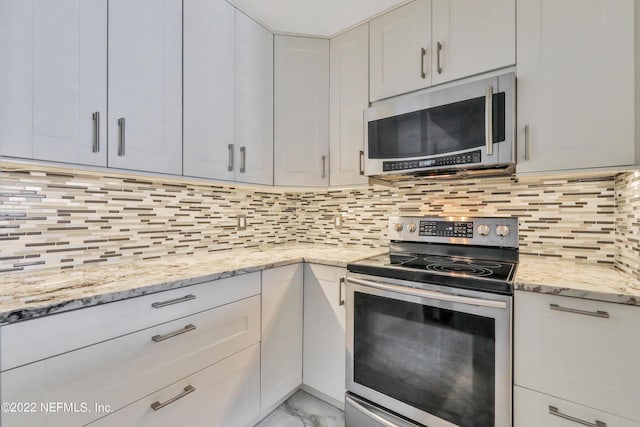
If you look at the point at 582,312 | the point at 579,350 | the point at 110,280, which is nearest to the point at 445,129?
the point at 582,312

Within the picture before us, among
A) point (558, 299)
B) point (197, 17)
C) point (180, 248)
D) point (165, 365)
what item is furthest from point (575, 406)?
point (197, 17)

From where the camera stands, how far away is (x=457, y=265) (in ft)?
4.98

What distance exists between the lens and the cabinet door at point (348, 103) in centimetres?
193

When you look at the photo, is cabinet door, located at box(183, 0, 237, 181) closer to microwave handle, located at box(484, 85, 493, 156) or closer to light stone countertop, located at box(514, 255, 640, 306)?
microwave handle, located at box(484, 85, 493, 156)

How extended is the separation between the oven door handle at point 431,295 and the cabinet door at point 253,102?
944 mm

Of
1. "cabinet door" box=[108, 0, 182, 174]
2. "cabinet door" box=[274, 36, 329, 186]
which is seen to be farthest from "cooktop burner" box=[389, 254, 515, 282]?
"cabinet door" box=[108, 0, 182, 174]

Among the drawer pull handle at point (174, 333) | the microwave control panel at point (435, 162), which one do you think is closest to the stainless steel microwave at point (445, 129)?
the microwave control panel at point (435, 162)

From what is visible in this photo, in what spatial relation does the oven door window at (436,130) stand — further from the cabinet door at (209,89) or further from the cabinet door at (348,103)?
the cabinet door at (209,89)

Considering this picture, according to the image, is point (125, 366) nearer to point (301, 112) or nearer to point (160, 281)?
point (160, 281)

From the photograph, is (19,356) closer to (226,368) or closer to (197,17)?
(226,368)

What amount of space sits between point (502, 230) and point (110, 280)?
1.91 metres

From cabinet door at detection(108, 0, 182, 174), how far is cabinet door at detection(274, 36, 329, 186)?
2.23 feet

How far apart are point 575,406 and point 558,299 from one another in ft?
1.27

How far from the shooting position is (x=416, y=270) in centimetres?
137
